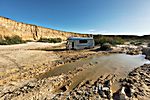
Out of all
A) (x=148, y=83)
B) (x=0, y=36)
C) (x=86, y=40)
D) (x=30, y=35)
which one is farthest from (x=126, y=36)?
(x=148, y=83)

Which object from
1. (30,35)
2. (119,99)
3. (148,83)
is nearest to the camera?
(119,99)

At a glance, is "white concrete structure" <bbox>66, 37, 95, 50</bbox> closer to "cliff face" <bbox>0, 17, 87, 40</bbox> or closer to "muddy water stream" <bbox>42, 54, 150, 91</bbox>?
"muddy water stream" <bbox>42, 54, 150, 91</bbox>

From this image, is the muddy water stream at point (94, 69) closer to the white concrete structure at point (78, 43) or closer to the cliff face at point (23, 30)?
the white concrete structure at point (78, 43)

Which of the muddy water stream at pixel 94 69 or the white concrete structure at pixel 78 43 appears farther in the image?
the white concrete structure at pixel 78 43

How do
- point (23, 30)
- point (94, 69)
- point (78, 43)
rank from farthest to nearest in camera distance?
point (23, 30) → point (78, 43) → point (94, 69)

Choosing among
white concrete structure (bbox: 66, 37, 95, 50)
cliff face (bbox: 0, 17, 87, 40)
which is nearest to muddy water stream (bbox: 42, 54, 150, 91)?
white concrete structure (bbox: 66, 37, 95, 50)

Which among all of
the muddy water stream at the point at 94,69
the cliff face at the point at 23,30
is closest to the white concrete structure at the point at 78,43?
the muddy water stream at the point at 94,69

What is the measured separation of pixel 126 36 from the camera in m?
79.1

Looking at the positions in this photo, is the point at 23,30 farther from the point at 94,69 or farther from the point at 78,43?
the point at 94,69

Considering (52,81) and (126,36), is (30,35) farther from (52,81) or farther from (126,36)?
(126,36)

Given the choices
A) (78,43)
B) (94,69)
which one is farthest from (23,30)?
(94,69)

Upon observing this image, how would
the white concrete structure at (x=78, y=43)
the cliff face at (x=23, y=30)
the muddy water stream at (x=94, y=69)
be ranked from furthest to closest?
the cliff face at (x=23, y=30) → the white concrete structure at (x=78, y=43) → the muddy water stream at (x=94, y=69)

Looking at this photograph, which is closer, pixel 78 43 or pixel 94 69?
pixel 94 69

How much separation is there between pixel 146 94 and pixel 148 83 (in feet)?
4.50
